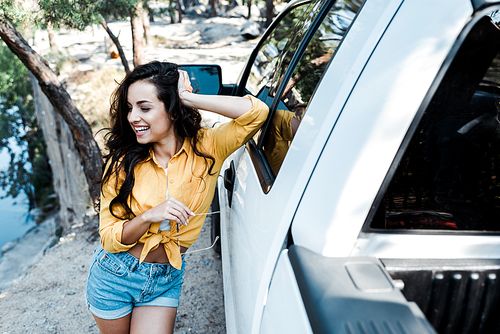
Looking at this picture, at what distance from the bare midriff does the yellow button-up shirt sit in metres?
0.04

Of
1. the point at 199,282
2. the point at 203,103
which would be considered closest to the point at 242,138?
the point at 203,103

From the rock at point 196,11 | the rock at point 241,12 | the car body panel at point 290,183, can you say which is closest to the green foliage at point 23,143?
the car body panel at point 290,183

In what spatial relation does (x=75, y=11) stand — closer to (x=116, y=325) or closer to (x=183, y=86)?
(x=183, y=86)

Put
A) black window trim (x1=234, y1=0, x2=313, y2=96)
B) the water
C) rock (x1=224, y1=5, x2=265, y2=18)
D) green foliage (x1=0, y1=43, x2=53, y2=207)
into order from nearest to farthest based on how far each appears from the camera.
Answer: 1. black window trim (x1=234, y1=0, x2=313, y2=96)
2. the water
3. green foliage (x1=0, y1=43, x2=53, y2=207)
4. rock (x1=224, y1=5, x2=265, y2=18)

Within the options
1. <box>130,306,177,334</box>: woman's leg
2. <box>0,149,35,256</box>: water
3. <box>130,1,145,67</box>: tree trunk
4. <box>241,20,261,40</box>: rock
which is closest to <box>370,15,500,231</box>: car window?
A: <box>130,306,177,334</box>: woman's leg

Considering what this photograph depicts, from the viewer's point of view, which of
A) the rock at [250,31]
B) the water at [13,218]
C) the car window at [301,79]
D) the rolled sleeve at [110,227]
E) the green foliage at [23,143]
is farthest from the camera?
the rock at [250,31]

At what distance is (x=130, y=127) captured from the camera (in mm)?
1891

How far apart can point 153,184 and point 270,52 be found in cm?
120

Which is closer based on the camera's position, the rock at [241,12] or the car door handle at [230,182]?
the car door handle at [230,182]

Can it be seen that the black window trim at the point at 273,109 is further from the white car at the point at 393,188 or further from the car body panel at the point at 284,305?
the car body panel at the point at 284,305

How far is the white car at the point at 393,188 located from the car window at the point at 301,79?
0.03 meters

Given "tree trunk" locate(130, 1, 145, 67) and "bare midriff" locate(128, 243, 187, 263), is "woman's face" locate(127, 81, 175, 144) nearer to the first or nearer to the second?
"bare midriff" locate(128, 243, 187, 263)

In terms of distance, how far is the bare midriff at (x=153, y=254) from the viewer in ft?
5.87

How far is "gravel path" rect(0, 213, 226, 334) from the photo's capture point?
319 centimetres
